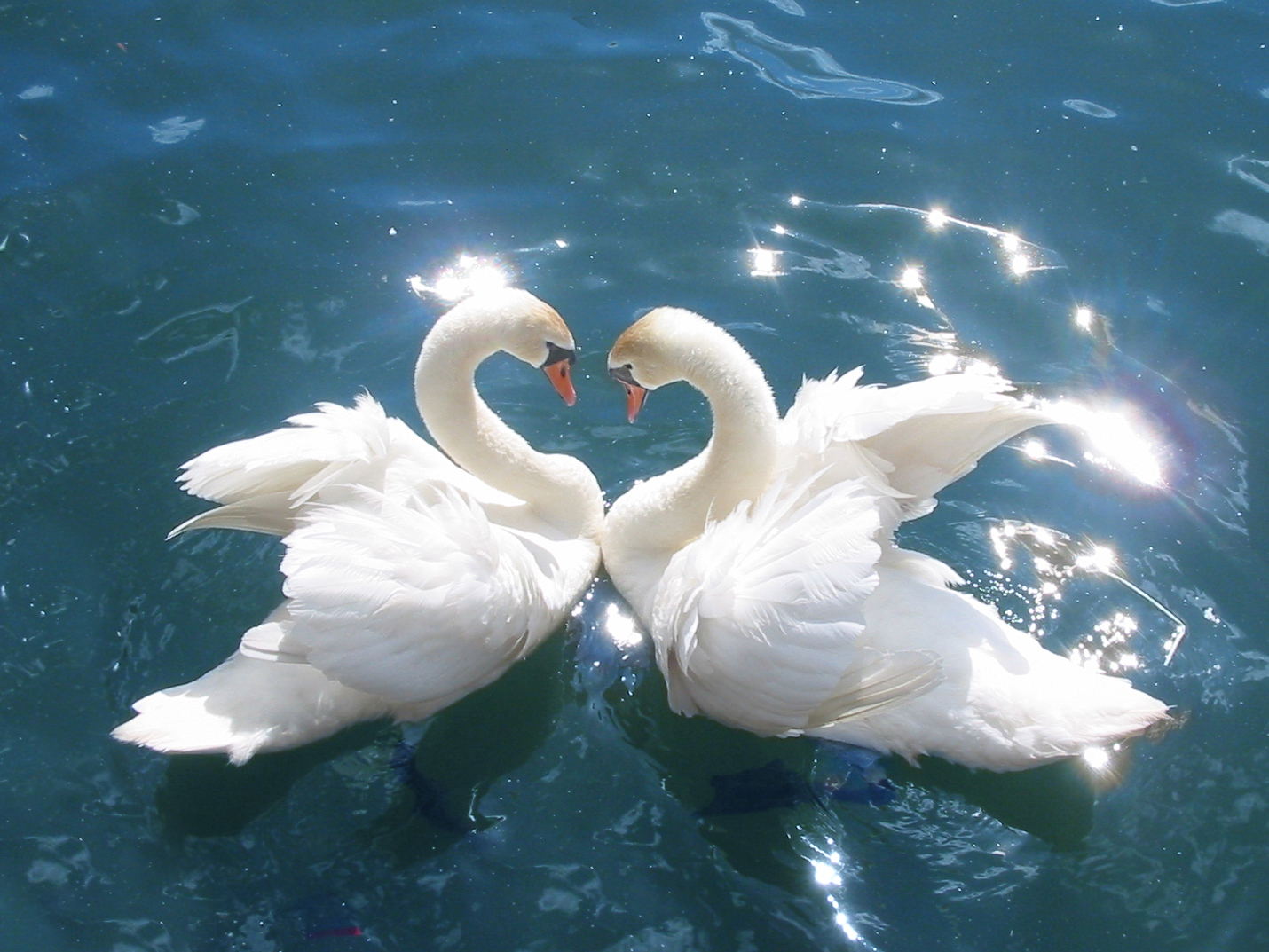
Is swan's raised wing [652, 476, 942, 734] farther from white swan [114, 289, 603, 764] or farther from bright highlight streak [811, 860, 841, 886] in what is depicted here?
white swan [114, 289, 603, 764]

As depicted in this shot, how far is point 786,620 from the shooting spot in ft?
17.9

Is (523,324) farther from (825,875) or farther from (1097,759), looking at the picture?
(1097,759)

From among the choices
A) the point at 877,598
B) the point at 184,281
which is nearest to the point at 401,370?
the point at 184,281

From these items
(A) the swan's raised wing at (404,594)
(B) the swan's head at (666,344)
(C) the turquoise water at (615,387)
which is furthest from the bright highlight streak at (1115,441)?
(A) the swan's raised wing at (404,594)

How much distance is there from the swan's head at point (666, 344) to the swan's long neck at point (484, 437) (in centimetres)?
68

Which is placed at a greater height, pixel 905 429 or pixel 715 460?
pixel 905 429

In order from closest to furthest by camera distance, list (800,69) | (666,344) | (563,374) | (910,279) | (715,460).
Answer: (666,344) → (715,460) → (563,374) → (910,279) → (800,69)

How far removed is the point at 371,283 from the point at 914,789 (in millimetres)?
5066

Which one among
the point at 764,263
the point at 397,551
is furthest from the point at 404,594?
the point at 764,263

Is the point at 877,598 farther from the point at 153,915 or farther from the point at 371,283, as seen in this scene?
the point at 371,283

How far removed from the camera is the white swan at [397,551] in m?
5.45

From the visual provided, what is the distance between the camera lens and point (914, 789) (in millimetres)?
6125

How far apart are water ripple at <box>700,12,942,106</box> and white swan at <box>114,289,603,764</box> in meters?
4.63

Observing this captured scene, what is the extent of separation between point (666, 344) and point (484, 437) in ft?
4.15
